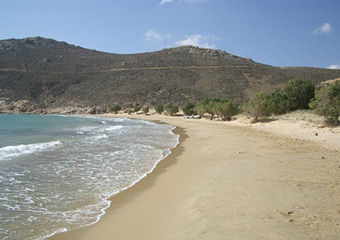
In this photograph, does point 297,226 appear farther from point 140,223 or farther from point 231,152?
point 231,152

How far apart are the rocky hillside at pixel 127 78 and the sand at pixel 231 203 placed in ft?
175

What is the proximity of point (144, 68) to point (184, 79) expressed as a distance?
1378cm

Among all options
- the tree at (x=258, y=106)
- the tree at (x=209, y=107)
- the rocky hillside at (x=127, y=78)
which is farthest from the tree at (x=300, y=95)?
the rocky hillside at (x=127, y=78)

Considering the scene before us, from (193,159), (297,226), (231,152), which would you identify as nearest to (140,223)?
(297,226)

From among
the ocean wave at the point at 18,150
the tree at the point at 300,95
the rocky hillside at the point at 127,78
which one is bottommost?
the ocean wave at the point at 18,150

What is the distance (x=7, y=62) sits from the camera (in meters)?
84.4

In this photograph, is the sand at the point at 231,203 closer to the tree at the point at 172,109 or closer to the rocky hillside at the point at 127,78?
the tree at the point at 172,109

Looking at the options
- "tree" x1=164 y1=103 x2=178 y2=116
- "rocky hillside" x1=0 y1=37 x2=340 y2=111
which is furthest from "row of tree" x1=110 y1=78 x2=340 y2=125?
"rocky hillside" x1=0 y1=37 x2=340 y2=111

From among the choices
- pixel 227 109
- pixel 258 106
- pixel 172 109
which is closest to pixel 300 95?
pixel 227 109

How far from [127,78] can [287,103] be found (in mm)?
49945

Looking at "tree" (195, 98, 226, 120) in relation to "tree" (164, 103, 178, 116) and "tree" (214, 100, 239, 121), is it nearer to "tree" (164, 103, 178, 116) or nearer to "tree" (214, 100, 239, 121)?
"tree" (214, 100, 239, 121)

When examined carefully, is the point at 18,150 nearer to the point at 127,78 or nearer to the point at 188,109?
the point at 188,109

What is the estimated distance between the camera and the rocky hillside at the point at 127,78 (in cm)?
6800

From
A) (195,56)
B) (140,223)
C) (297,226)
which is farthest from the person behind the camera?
(195,56)
